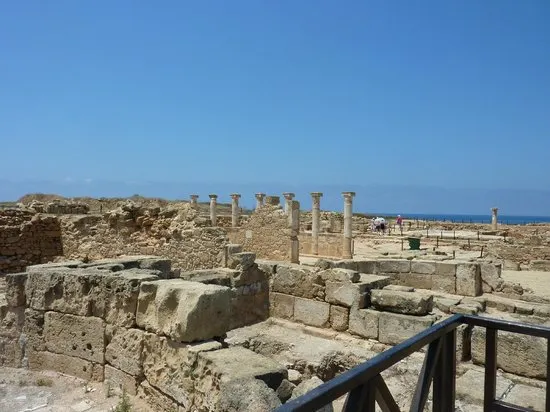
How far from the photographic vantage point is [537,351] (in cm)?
534

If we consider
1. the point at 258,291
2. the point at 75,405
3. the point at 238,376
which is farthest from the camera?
the point at 258,291

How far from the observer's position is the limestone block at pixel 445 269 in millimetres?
10336

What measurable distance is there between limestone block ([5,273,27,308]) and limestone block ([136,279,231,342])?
7.00 feet

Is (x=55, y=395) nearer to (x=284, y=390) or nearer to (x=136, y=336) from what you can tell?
(x=136, y=336)

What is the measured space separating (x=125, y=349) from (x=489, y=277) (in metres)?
8.80

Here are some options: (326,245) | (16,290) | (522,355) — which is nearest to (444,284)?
(522,355)

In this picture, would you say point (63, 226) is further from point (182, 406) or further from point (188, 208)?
point (182, 406)

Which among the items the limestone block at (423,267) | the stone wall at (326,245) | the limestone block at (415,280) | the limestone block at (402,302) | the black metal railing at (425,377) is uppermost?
the black metal railing at (425,377)

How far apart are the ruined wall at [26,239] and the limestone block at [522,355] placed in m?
14.4

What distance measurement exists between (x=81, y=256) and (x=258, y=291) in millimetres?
9014

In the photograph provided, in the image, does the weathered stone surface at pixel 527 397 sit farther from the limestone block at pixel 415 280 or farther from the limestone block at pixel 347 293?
the limestone block at pixel 415 280

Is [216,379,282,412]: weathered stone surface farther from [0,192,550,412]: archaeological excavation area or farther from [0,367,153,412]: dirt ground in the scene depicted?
[0,367,153,412]: dirt ground

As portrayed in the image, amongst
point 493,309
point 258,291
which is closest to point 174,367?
point 258,291

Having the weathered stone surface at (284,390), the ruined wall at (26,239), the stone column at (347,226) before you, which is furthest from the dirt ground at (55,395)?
the stone column at (347,226)
